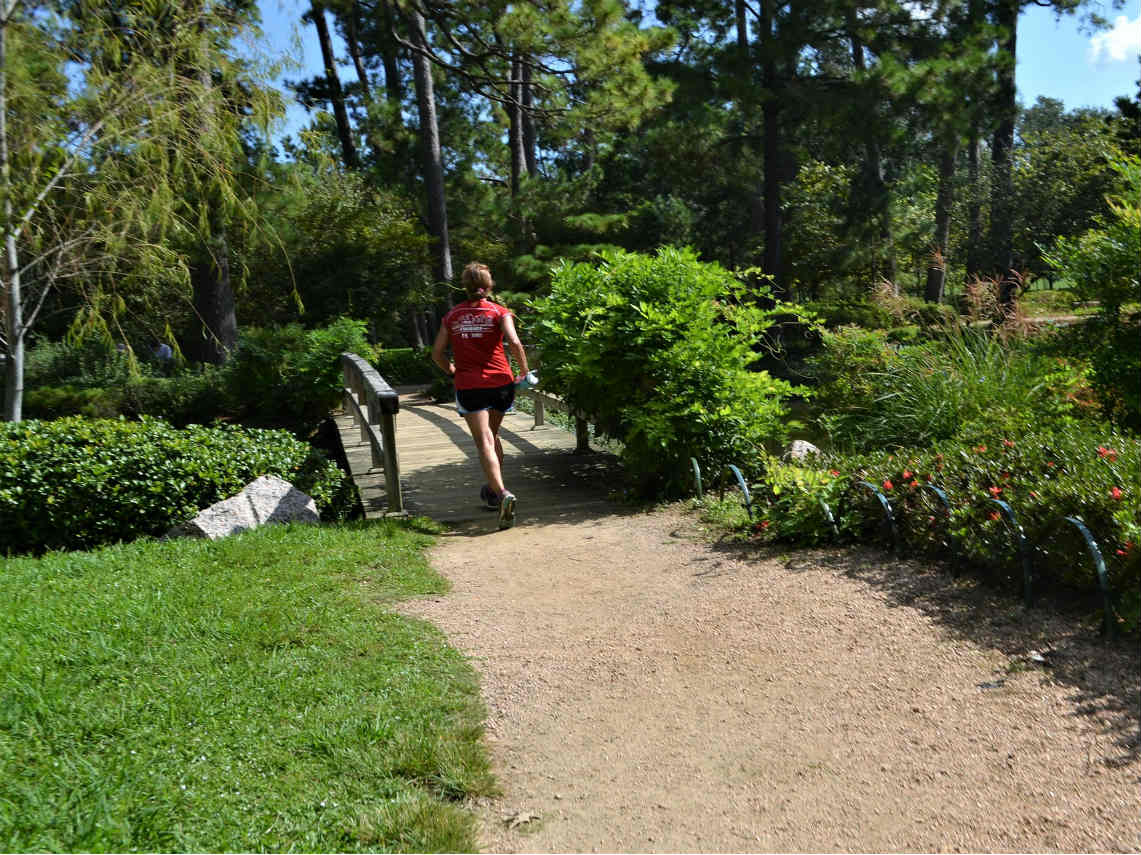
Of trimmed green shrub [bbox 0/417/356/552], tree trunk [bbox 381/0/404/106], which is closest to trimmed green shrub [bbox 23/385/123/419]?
trimmed green shrub [bbox 0/417/356/552]

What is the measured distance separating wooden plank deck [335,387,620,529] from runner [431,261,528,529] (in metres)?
0.47

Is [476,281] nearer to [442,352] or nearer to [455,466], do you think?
[442,352]

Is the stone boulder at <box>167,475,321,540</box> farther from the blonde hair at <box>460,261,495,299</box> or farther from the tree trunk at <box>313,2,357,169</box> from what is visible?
the tree trunk at <box>313,2,357,169</box>

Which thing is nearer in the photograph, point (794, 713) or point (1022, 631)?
point (794, 713)

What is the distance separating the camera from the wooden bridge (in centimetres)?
704

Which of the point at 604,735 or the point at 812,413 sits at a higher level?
the point at 812,413

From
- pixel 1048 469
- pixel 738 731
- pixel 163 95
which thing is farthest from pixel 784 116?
pixel 738 731

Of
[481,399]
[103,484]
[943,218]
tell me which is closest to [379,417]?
[481,399]

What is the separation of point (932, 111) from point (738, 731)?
18437 mm

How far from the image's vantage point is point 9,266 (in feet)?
29.1

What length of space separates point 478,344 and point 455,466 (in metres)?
2.44

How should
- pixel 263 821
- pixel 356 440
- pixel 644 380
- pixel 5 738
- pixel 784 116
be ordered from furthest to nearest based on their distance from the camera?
pixel 784 116, pixel 356 440, pixel 644 380, pixel 5 738, pixel 263 821

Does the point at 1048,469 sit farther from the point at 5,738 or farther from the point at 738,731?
the point at 5,738

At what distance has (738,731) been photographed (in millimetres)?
3469
